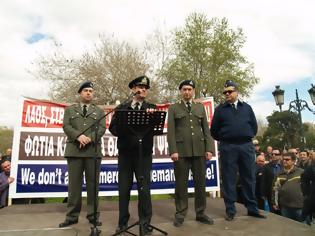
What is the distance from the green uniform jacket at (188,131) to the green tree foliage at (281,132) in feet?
91.2

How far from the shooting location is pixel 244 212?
5.04m

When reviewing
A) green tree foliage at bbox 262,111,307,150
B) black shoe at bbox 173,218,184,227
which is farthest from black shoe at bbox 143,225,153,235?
green tree foliage at bbox 262,111,307,150

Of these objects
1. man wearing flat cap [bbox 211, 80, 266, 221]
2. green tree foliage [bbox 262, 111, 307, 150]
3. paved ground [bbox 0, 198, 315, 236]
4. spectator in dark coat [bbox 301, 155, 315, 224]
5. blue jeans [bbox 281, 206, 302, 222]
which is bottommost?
blue jeans [bbox 281, 206, 302, 222]

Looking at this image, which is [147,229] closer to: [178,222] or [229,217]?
[178,222]

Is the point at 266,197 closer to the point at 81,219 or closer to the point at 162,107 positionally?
the point at 162,107

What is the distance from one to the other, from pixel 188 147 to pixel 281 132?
103 ft

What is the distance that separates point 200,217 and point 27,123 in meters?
4.49

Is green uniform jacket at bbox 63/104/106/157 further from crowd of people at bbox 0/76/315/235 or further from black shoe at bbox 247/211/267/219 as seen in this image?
black shoe at bbox 247/211/267/219

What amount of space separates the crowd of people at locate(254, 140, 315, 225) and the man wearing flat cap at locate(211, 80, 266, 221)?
1203 mm

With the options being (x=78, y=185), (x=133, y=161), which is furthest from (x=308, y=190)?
(x=78, y=185)

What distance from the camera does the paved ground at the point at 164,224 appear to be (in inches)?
156

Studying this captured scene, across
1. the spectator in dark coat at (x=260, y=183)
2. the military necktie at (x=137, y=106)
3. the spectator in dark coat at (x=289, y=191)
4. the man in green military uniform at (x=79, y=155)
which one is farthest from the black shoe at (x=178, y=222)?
the spectator in dark coat at (x=260, y=183)

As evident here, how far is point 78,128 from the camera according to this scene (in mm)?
4648

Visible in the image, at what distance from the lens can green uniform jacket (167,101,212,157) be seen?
454 cm
